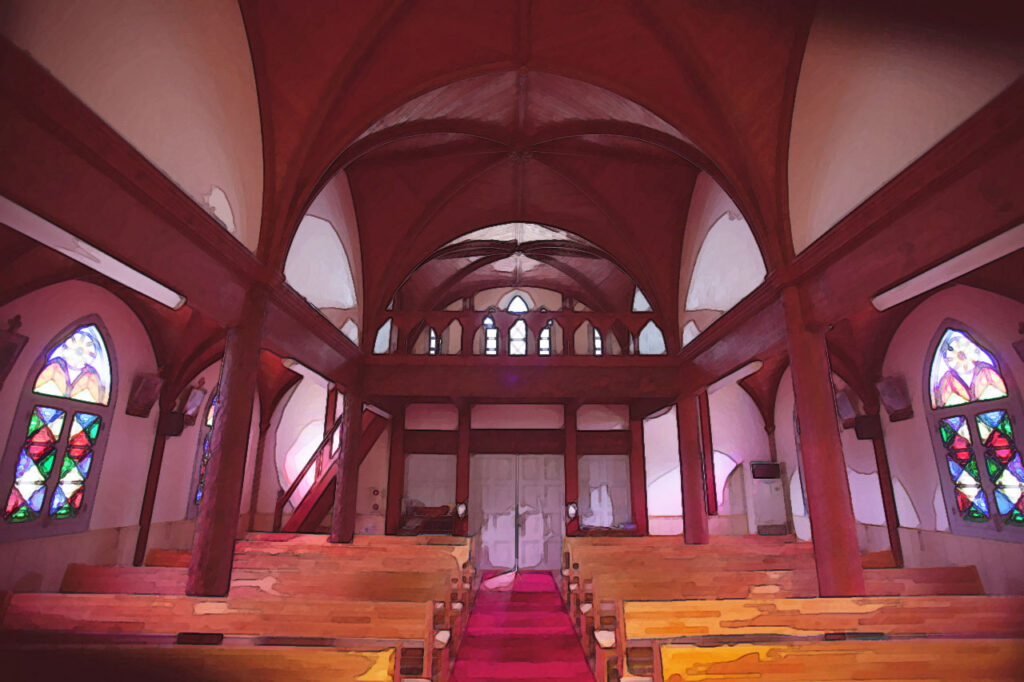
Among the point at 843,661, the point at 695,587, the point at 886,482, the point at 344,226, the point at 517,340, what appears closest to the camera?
the point at 843,661

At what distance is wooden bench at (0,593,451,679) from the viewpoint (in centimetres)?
389

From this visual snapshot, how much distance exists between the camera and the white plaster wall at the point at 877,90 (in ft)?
12.9

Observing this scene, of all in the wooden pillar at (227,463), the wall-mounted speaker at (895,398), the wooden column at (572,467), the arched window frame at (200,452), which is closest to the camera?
the wooden pillar at (227,463)

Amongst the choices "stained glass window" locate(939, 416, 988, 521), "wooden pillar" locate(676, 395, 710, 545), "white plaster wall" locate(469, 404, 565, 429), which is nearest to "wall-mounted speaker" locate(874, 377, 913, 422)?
"stained glass window" locate(939, 416, 988, 521)

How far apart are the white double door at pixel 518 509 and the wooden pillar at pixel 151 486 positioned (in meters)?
6.95

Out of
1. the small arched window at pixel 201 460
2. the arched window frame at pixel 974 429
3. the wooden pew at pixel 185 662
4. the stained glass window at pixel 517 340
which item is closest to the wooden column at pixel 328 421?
the small arched window at pixel 201 460

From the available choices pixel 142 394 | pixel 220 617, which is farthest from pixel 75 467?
pixel 220 617

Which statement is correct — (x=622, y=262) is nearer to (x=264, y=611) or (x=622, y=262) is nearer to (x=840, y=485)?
(x=840, y=485)

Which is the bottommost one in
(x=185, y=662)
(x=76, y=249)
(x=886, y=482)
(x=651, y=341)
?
(x=185, y=662)

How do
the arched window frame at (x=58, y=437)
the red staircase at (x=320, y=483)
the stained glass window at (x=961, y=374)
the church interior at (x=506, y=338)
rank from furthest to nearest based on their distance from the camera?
the red staircase at (x=320, y=483) → the stained glass window at (x=961, y=374) → the arched window frame at (x=58, y=437) → the church interior at (x=506, y=338)

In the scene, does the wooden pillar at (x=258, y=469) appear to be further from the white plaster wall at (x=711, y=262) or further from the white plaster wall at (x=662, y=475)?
the white plaster wall at (x=711, y=262)

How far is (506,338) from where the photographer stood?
1009 cm

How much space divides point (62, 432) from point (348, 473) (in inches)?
177

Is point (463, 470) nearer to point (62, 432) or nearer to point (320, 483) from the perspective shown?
point (320, 483)
